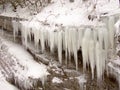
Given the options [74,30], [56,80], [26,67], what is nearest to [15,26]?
[26,67]

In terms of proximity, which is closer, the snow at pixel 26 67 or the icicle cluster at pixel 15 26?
the snow at pixel 26 67

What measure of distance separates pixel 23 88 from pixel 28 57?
1577 mm

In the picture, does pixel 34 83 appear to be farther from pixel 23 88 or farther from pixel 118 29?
pixel 118 29

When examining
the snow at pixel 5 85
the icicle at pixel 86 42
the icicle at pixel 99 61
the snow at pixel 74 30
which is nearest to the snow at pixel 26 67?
the snow at pixel 5 85

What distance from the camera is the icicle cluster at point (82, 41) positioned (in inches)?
355

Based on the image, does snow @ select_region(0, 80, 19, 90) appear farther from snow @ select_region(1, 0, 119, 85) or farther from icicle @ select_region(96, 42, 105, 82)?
icicle @ select_region(96, 42, 105, 82)

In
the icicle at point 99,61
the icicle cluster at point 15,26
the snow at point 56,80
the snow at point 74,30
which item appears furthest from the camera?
the icicle cluster at point 15,26

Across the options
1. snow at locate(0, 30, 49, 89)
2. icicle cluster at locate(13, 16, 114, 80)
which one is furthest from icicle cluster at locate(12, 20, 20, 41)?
icicle cluster at locate(13, 16, 114, 80)

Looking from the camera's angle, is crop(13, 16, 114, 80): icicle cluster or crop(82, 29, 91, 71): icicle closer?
crop(13, 16, 114, 80): icicle cluster

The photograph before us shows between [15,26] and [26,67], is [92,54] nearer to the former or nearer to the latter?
[26,67]

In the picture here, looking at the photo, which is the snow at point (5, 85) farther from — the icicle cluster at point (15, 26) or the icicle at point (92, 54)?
the icicle at point (92, 54)

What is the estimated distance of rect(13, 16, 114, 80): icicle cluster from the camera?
29.6 feet

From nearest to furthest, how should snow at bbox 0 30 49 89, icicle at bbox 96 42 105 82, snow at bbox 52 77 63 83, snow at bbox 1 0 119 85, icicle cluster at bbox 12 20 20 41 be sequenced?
1. icicle at bbox 96 42 105 82
2. snow at bbox 1 0 119 85
3. snow at bbox 52 77 63 83
4. snow at bbox 0 30 49 89
5. icicle cluster at bbox 12 20 20 41

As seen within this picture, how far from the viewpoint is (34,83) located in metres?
10.2
